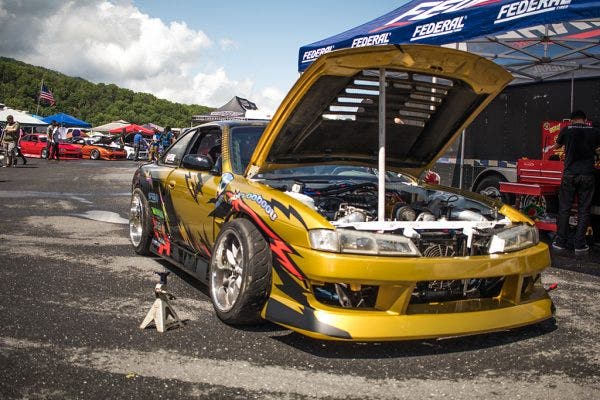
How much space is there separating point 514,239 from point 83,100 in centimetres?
10374

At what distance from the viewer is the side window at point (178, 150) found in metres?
5.02

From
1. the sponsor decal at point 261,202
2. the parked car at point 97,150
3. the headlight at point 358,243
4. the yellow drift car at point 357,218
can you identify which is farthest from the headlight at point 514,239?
the parked car at point 97,150

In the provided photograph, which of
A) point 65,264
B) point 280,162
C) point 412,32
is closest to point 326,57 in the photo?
point 280,162

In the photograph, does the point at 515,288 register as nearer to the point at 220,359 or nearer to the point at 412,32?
the point at 220,359

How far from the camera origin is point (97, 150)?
96.6ft

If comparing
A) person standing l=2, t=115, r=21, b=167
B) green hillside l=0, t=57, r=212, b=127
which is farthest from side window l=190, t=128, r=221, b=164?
green hillside l=0, t=57, r=212, b=127

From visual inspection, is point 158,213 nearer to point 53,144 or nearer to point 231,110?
point 53,144

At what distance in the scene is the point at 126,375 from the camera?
2.70 meters

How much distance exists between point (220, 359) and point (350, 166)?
2.16 metres

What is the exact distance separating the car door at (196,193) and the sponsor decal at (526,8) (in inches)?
142

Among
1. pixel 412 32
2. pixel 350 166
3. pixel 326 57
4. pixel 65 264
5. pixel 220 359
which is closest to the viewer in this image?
pixel 220 359

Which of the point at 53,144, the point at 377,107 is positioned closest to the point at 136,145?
the point at 53,144

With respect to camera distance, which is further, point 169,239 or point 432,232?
point 169,239

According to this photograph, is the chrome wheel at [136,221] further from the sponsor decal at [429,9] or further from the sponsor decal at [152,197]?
the sponsor decal at [429,9]
